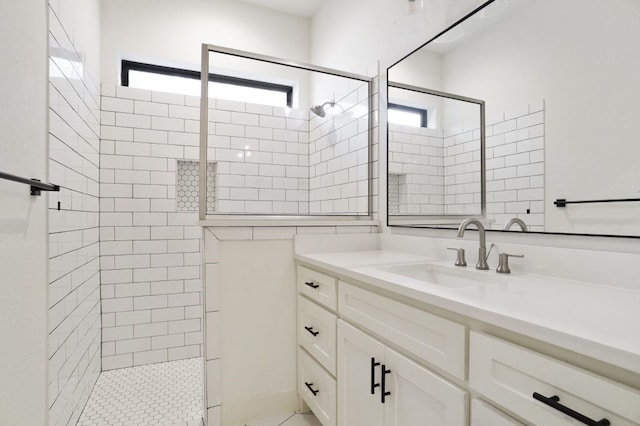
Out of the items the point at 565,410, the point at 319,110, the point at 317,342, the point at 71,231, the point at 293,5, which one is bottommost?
the point at 317,342

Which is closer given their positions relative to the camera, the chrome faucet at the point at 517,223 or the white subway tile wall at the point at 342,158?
the chrome faucet at the point at 517,223

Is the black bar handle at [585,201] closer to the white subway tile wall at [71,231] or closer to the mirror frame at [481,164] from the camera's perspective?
the mirror frame at [481,164]

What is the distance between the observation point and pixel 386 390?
1.09 meters

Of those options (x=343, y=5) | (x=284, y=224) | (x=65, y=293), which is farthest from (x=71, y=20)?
(x=343, y=5)

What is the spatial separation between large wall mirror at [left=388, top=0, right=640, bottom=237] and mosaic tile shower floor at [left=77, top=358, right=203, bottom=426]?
5.62ft

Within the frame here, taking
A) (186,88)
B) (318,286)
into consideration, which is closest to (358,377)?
(318,286)

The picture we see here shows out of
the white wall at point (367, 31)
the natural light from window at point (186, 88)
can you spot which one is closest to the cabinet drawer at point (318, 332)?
the white wall at point (367, 31)

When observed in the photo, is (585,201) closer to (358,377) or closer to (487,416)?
(487,416)

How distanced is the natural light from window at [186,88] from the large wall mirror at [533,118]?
122 centimetres

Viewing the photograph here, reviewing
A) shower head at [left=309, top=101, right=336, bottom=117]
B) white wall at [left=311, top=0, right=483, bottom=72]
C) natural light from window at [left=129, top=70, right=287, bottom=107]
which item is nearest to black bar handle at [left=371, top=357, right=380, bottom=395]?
white wall at [left=311, top=0, right=483, bottom=72]

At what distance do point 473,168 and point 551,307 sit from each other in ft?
2.83

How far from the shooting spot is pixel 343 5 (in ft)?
8.28

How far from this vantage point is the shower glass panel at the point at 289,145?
187cm

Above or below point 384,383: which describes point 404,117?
above
